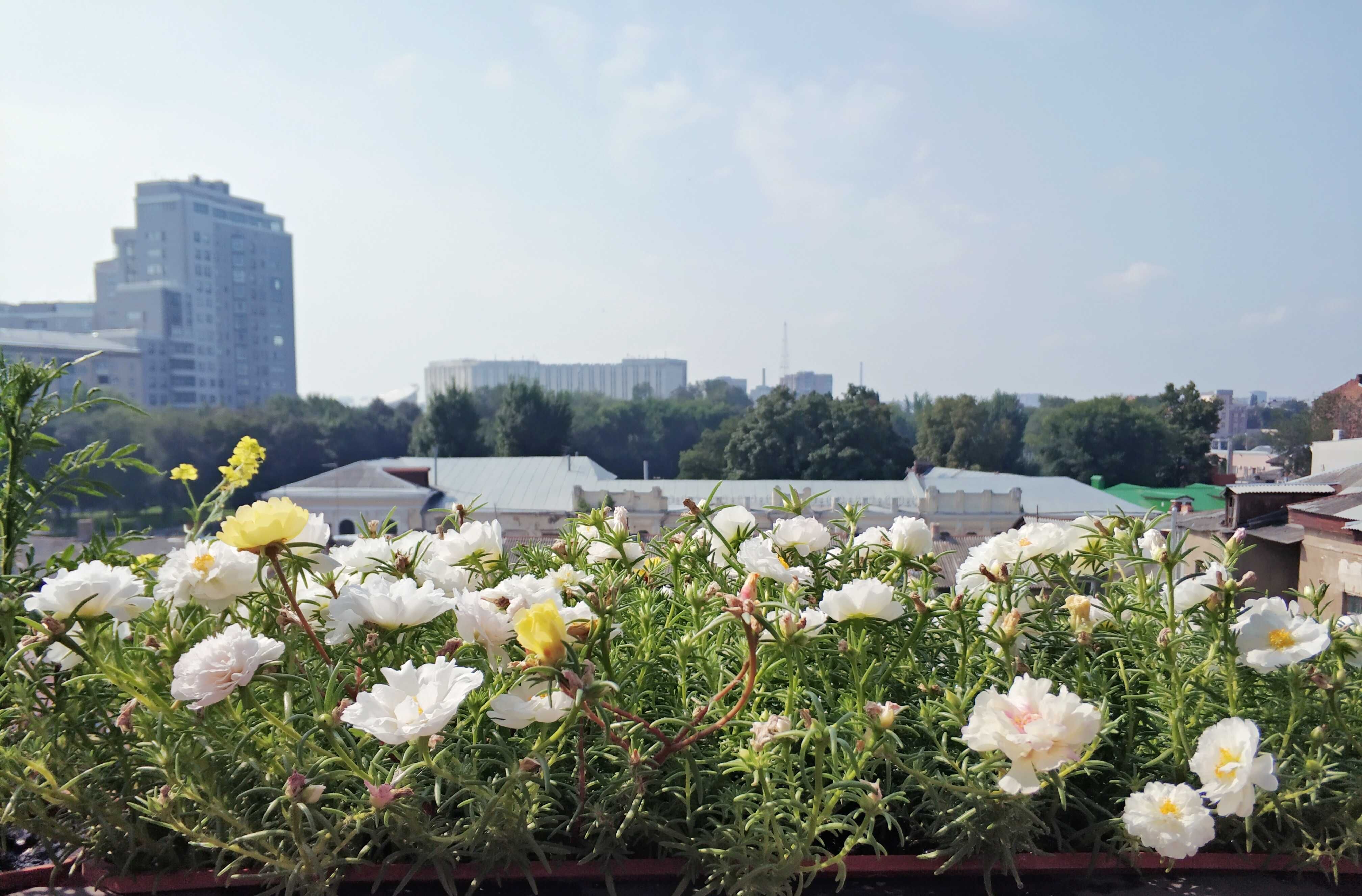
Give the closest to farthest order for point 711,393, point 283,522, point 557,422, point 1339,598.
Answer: point 283,522
point 1339,598
point 557,422
point 711,393

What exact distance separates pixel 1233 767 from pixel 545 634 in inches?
23.5

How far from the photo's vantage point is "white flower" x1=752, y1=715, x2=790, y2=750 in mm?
698

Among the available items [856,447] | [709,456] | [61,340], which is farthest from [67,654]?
[61,340]

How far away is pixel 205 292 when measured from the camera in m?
60.4

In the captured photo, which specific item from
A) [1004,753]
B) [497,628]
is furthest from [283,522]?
[1004,753]

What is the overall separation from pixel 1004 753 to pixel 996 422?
127 feet

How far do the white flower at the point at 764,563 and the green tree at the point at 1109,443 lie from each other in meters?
34.3

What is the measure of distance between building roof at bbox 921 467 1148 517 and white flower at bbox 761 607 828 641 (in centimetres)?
2137

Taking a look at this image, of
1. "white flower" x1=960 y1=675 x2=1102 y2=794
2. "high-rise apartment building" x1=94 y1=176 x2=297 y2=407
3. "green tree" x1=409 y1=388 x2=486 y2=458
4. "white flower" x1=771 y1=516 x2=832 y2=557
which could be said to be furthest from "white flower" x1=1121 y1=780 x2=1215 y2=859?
"high-rise apartment building" x1=94 y1=176 x2=297 y2=407

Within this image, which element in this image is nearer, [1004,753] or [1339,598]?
[1004,753]

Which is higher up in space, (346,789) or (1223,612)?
(1223,612)

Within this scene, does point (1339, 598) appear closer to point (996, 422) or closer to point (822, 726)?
point (822, 726)

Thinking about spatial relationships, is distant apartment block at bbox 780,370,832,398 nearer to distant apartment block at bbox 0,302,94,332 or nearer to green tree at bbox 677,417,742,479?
green tree at bbox 677,417,742,479

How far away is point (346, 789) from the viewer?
0.81m
